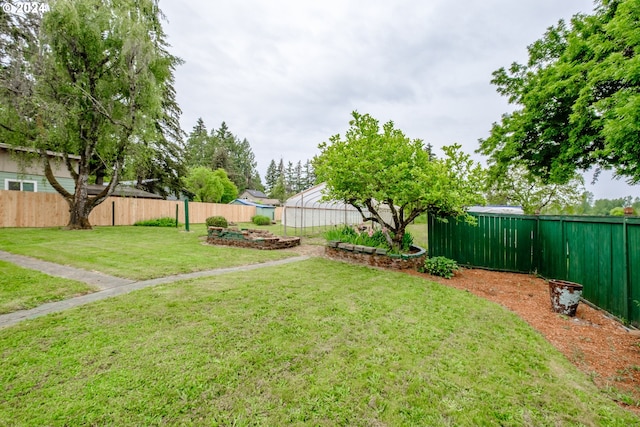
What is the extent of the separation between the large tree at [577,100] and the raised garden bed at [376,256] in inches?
167

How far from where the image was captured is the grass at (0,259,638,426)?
1911mm

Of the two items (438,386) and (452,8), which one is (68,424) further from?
(452,8)

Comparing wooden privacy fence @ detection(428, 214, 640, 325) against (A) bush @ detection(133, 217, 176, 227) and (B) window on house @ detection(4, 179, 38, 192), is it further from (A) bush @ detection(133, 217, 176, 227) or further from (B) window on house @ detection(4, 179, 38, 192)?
(B) window on house @ detection(4, 179, 38, 192)

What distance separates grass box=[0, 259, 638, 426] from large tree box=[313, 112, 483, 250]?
9.46ft

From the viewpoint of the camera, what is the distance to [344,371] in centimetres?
240

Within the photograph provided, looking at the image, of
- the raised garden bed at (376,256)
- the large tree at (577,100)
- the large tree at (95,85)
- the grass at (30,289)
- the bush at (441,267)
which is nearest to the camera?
the grass at (30,289)

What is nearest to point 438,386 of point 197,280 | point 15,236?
point 197,280

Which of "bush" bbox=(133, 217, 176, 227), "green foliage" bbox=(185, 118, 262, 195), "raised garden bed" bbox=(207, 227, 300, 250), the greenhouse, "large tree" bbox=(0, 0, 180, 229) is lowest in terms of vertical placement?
"raised garden bed" bbox=(207, 227, 300, 250)

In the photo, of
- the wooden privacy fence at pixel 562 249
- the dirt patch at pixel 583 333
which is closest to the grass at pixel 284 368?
the dirt patch at pixel 583 333

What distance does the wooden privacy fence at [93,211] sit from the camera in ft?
41.2

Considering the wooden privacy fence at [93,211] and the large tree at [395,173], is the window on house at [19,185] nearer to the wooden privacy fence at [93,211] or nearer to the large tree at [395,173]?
the wooden privacy fence at [93,211]

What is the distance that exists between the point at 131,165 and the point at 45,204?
4.86m

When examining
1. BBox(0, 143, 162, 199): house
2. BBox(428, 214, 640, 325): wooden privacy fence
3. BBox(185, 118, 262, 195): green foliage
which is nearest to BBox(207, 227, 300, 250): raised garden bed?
BBox(428, 214, 640, 325): wooden privacy fence

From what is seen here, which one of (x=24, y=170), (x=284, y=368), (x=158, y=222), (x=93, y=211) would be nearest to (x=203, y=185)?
(x=158, y=222)
